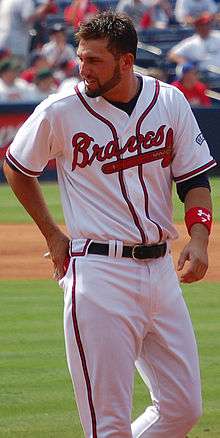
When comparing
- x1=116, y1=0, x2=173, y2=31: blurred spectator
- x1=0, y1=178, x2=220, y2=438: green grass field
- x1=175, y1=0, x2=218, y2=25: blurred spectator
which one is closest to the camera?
x1=0, y1=178, x2=220, y2=438: green grass field

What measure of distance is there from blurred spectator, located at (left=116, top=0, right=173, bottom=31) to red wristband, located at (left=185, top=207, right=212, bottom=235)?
1594 centimetres

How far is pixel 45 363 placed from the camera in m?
7.38

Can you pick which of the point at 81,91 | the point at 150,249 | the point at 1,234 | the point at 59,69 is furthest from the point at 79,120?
the point at 59,69

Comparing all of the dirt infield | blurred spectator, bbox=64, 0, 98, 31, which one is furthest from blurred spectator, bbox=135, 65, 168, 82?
the dirt infield

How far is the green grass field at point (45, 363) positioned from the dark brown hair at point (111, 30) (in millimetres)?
2242

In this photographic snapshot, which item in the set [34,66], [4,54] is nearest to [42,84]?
[4,54]

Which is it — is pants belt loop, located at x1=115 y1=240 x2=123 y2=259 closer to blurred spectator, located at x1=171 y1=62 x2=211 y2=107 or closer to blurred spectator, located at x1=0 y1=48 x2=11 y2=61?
blurred spectator, located at x1=171 y1=62 x2=211 y2=107

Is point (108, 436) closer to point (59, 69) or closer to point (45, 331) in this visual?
point (45, 331)

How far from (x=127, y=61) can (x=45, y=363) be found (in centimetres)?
332

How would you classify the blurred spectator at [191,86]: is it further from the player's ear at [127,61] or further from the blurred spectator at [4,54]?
the player's ear at [127,61]

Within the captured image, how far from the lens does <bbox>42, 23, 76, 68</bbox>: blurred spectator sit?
19111 mm

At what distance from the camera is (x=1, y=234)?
13031mm

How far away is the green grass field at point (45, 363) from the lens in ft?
20.0

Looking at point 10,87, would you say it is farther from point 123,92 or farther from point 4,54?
point 123,92
